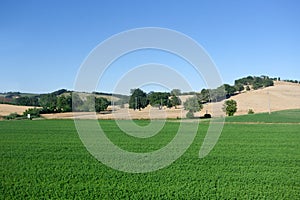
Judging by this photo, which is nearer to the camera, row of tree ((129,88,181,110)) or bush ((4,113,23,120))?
row of tree ((129,88,181,110))

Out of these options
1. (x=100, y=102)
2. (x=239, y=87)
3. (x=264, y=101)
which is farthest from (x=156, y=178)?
(x=239, y=87)

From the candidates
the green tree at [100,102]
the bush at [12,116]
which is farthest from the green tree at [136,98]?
the bush at [12,116]

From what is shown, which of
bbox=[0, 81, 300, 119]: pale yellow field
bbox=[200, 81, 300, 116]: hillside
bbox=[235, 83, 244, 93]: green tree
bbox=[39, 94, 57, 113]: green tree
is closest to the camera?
bbox=[39, 94, 57, 113]: green tree

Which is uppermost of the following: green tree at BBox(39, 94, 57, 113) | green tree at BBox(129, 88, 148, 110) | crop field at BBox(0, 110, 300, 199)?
green tree at BBox(39, 94, 57, 113)

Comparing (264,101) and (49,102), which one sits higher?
(264,101)

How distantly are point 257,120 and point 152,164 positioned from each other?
136 feet

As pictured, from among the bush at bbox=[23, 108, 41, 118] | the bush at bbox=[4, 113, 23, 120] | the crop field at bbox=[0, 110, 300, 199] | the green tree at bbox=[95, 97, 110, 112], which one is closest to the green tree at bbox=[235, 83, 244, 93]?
the bush at bbox=[23, 108, 41, 118]

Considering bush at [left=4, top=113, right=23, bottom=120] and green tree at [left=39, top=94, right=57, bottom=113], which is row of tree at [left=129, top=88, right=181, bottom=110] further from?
bush at [left=4, top=113, right=23, bottom=120]

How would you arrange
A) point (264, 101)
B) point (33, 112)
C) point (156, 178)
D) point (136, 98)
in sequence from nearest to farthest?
point (156, 178)
point (136, 98)
point (33, 112)
point (264, 101)

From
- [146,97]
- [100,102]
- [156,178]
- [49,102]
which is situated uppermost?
[49,102]

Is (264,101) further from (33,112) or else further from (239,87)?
(33,112)

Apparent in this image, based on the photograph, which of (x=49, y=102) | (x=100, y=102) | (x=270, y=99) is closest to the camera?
(x=100, y=102)

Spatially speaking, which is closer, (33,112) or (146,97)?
(146,97)

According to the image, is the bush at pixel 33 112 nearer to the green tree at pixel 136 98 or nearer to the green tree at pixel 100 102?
the green tree at pixel 136 98
